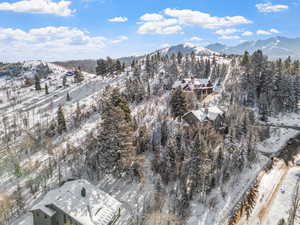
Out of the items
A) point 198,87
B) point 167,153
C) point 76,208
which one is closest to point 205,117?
point 167,153

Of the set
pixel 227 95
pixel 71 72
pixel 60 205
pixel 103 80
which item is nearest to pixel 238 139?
pixel 227 95

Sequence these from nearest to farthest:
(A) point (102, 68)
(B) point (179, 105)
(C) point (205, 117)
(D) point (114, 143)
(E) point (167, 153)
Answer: (D) point (114, 143) → (E) point (167, 153) → (C) point (205, 117) → (B) point (179, 105) → (A) point (102, 68)

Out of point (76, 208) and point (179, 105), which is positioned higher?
point (179, 105)

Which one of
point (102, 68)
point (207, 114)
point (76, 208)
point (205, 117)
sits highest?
point (102, 68)

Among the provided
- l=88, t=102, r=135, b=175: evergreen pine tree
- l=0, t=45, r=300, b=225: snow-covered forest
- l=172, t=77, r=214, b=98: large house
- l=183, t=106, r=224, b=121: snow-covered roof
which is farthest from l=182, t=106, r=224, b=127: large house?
l=172, t=77, r=214, b=98: large house

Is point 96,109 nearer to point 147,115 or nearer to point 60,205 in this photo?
point 147,115

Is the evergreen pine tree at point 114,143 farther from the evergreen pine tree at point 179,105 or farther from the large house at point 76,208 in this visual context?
the evergreen pine tree at point 179,105

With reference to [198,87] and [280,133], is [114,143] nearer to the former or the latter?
[280,133]
